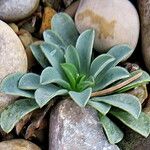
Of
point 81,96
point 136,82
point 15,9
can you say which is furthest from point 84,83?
point 15,9

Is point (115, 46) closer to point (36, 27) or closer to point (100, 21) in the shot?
point (100, 21)

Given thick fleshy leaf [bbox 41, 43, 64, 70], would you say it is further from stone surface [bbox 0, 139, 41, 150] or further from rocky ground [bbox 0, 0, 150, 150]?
stone surface [bbox 0, 139, 41, 150]

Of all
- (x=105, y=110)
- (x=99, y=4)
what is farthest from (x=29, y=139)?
(x=99, y=4)

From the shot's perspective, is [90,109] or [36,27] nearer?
[90,109]

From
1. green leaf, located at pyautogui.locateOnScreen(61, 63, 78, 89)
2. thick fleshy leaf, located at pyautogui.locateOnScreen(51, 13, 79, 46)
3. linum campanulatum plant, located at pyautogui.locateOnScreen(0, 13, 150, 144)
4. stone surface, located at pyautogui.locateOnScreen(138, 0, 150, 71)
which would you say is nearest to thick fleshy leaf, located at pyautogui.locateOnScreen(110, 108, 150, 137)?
linum campanulatum plant, located at pyautogui.locateOnScreen(0, 13, 150, 144)

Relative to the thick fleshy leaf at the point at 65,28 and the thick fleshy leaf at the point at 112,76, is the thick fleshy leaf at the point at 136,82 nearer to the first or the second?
the thick fleshy leaf at the point at 112,76

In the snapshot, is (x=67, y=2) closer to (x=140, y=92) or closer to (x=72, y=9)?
(x=72, y=9)
